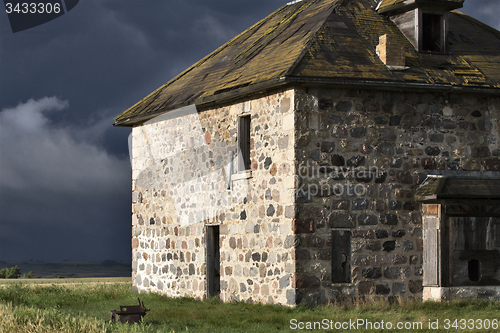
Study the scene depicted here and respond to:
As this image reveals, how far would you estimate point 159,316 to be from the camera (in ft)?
45.7

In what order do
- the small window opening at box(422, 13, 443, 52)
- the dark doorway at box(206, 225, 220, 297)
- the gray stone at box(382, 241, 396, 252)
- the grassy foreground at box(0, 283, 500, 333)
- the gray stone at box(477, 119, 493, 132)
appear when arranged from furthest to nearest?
the dark doorway at box(206, 225, 220, 297) → the small window opening at box(422, 13, 443, 52) → the gray stone at box(477, 119, 493, 132) → the gray stone at box(382, 241, 396, 252) → the grassy foreground at box(0, 283, 500, 333)

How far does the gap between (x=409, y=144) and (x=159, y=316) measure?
653cm

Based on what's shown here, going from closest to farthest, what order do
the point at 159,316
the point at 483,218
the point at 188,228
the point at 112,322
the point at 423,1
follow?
the point at 112,322, the point at 159,316, the point at 483,218, the point at 423,1, the point at 188,228

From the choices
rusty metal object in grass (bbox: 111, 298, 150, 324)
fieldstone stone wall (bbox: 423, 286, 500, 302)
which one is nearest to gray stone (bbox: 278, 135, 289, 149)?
fieldstone stone wall (bbox: 423, 286, 500, 302)

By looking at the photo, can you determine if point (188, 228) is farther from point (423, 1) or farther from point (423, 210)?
point (423, 1)

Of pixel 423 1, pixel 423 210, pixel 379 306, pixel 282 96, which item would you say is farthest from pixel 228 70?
pixel 379 306

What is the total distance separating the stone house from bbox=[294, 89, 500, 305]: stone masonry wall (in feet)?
0.08

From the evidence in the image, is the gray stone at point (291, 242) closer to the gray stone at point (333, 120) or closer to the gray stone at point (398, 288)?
the gray stone at point (398, 288)

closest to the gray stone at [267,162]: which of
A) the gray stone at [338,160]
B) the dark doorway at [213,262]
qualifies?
the gray stone at [338,160]

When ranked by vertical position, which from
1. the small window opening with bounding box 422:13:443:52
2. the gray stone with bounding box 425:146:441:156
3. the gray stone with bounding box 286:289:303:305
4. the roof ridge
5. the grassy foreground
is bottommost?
the grassy foreground

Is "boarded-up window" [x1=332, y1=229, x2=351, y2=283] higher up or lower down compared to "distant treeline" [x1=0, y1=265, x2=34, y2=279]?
higher up

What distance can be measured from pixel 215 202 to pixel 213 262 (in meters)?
1.57

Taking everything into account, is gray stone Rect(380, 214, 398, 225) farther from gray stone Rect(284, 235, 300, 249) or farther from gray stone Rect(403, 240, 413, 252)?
gray stone Rect(284, 235, 300, 249)

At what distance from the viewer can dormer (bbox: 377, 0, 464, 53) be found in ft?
54.8
